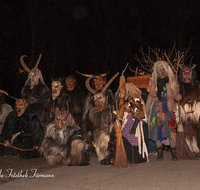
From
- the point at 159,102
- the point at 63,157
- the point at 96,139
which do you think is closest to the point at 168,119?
the point at 159,102

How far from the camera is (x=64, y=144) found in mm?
7914

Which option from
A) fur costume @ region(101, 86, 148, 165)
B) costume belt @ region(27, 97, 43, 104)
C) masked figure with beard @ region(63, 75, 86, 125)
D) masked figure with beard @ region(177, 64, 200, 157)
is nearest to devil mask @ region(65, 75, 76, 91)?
masked figure with beard @ region(63, 75, 86, 125)

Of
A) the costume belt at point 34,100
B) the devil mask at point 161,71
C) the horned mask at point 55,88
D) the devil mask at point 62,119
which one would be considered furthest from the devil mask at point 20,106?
the devil mask at point 161,71

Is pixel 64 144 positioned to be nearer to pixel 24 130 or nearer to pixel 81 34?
pixel 24 130

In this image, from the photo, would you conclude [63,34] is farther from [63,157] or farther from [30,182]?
[30,182]

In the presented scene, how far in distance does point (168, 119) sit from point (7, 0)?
12.9m

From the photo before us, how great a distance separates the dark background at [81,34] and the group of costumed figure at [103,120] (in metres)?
7.95

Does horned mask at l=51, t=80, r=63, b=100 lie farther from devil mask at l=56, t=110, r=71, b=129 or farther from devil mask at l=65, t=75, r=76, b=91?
devil mask at l=65, t=75, r=76, b=91

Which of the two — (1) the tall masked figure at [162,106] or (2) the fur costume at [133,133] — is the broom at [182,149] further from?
(2) the fur costume at [133,133]

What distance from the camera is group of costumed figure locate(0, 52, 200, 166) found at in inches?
302

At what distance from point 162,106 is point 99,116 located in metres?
1.53

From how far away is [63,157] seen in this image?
25.8 feet

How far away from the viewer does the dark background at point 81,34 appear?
59.1ft

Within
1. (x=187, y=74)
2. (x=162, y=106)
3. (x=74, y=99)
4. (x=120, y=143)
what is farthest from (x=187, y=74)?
A: (x=74, y=99)
